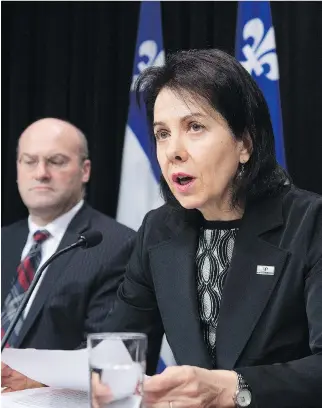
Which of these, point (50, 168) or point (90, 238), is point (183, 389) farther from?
point (50, 168)

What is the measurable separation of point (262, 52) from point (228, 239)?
58.5 inches

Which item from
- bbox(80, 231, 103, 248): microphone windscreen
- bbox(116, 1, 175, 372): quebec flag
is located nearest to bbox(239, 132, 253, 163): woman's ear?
bbox(80, 231, 103, 248): microphone windscreen

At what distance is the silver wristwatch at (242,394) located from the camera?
1390mm

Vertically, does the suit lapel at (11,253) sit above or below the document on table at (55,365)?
below

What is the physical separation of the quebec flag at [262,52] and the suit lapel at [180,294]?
50.2 inches

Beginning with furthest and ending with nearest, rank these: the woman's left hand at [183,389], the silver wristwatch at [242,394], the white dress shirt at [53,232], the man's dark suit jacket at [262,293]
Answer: the white dress shirt at [53,232], the man's dark suit jacket at [262,293], the silver wristwatch at [242,394], the woman's left hand at [183,389]

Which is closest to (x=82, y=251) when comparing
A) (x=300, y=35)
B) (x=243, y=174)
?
(x=243, y=174)

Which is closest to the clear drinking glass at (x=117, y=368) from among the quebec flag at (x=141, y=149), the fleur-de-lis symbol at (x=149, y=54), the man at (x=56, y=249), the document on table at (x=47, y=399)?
the document on table at (x=47, y=399)

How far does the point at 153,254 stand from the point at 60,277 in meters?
0.96

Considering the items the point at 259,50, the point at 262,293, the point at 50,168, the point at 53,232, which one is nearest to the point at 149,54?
the point at 259,50

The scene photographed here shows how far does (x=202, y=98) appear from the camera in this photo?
1.68 m

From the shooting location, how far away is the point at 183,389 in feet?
4.20

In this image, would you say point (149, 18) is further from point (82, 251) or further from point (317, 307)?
point (317, 307)

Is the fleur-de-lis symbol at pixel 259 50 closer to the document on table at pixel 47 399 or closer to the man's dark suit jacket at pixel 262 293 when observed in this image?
the man's dark suit jacket at pixel 262 293
